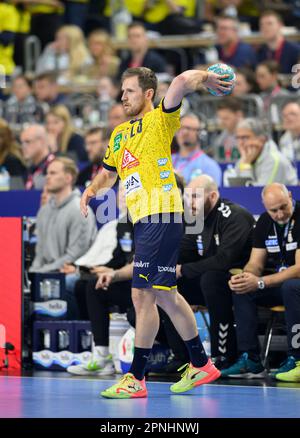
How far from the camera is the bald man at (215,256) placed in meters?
8.63

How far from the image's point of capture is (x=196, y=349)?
7.50 metres

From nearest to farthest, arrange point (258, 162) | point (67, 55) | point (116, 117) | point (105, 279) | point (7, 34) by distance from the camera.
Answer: point (105, 279), point (258, 162), point (116, 117), point (67, 55), point (7, 34)

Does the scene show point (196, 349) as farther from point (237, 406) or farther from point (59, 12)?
point (59, 12)

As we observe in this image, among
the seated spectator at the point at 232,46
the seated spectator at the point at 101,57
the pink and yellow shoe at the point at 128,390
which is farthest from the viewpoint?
the seated spectator at the point at 101,57

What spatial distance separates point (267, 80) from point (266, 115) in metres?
0.74

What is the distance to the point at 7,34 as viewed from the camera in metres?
17.0

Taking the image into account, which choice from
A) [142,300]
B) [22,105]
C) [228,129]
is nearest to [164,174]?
[142,300]

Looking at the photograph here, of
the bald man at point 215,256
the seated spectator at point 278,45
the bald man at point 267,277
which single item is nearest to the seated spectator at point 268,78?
the seated spectator at point 278,45

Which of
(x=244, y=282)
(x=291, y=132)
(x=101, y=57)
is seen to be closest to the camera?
(x=244, y=282)

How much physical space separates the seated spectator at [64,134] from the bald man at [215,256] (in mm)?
4775

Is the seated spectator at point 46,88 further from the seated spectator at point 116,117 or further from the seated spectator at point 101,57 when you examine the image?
the seated spectator at point 116,117

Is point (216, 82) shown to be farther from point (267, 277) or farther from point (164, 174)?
point (267, 277)

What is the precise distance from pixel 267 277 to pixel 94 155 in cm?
399

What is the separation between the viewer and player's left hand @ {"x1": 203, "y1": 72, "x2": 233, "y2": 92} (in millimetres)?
7000
